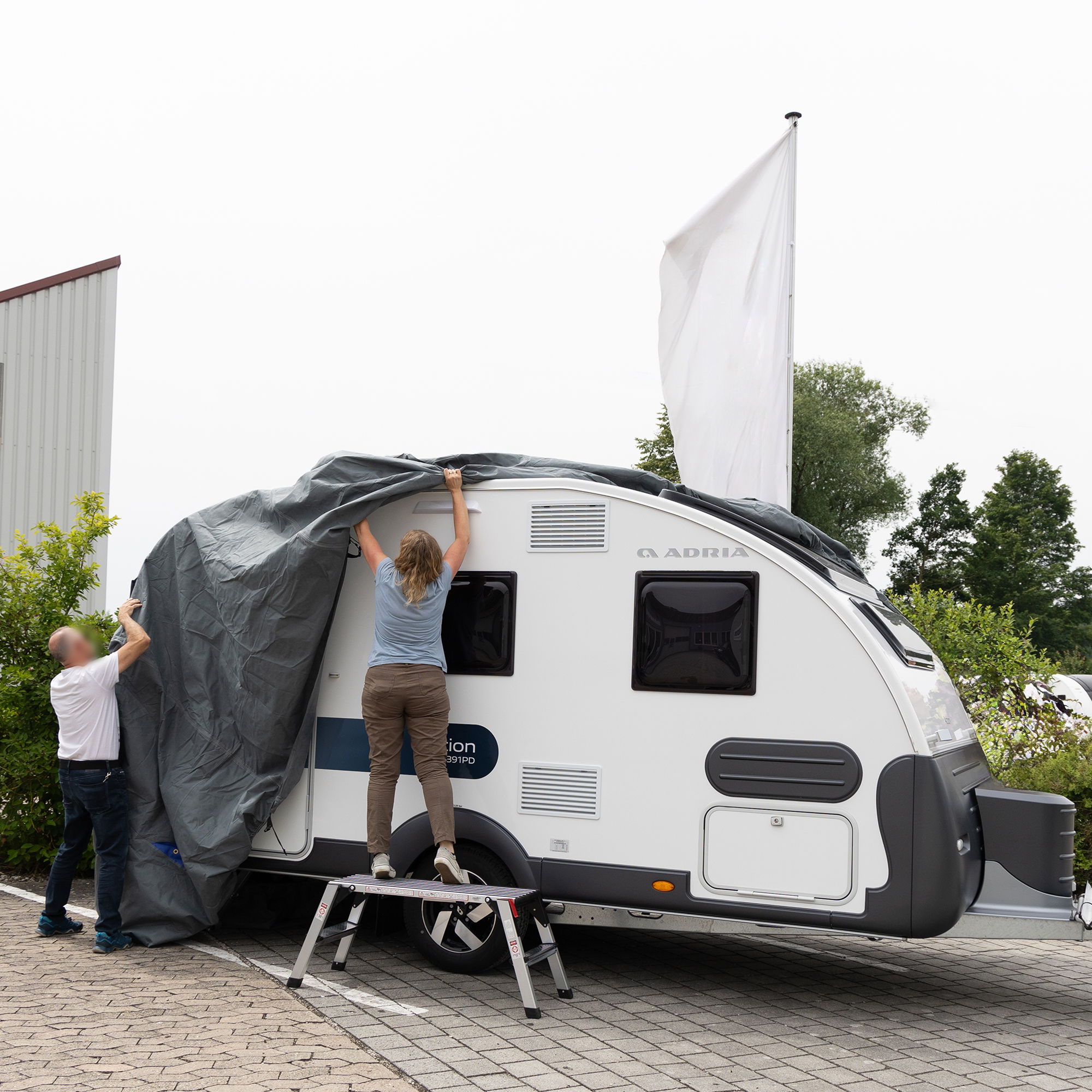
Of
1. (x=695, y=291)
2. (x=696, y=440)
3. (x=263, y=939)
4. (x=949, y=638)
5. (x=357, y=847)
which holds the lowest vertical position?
(x=263, y=939)

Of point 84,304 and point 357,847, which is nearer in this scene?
point 357,847

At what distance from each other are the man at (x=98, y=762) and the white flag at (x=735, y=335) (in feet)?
16.2

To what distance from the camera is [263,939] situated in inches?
258

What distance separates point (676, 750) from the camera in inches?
213

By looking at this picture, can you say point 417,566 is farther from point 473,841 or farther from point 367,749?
point 473,841

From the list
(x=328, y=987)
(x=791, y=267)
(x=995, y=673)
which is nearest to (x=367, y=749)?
(x=328, y=987)

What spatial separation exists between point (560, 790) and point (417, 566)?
52.0 inches

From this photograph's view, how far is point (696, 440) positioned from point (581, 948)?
4.44 m

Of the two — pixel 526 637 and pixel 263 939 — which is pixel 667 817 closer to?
pixel 526 637

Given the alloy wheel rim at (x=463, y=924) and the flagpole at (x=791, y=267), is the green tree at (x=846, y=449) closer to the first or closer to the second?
the flagpole at (x=791, y=267)

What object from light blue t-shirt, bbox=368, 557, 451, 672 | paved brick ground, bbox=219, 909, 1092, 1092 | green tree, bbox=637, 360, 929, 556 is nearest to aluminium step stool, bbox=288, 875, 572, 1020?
paved brick ground, bbox=219, 909, 1092, 1092

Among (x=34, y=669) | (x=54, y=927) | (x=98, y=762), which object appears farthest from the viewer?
(x=34, y=669)

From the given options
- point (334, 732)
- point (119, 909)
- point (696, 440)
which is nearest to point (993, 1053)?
point (334, 732)

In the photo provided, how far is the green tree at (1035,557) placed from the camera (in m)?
48.4
